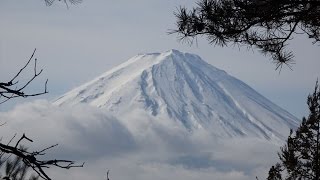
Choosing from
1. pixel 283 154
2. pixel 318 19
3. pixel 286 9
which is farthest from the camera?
pixel 283 154

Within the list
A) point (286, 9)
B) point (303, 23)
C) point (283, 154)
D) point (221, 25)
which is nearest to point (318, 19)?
point (303, 23)

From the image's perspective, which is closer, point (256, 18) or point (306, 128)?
point (256, 18)

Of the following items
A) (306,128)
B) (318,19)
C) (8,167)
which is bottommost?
(8,167)

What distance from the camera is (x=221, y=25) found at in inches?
256

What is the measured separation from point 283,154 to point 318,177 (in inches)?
61.2

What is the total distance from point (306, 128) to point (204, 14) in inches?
274

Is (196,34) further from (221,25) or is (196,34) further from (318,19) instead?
(318,19)

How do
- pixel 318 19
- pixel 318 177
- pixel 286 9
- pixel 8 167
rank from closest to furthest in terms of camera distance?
pixel 8 167, pixel 286 9, pixel 318 19, pixel 318 177

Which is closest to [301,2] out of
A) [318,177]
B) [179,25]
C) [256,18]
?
[256,18]

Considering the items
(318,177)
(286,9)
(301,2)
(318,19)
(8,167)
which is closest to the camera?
(8,167)

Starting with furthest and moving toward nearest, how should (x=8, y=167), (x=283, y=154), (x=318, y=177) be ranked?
(x=283, y=154) → (x=318, y=177) → (x=8, y=167)

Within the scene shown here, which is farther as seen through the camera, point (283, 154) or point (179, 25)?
point (283, 154)

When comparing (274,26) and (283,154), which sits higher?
(283,154)

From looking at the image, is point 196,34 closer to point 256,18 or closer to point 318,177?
point 256,18
